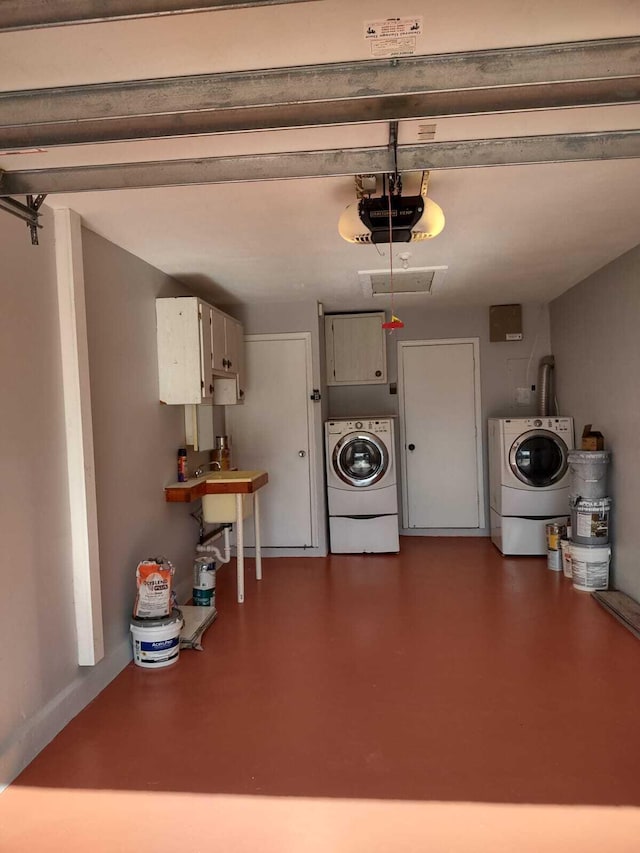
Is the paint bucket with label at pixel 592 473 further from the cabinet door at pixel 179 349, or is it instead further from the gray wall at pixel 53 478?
the gray wall at pixel 53 478

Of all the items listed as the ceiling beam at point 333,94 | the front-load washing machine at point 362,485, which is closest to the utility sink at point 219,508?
the front-load washing machine at point 362,485

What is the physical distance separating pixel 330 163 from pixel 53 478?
1.73 m

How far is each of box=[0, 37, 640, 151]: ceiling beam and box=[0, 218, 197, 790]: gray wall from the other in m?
0.79

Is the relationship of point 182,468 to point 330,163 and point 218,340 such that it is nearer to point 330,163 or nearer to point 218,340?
point 218,340

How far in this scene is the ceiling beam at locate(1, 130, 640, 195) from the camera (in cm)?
191

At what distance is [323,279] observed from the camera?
417 cm

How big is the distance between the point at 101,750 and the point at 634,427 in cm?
340

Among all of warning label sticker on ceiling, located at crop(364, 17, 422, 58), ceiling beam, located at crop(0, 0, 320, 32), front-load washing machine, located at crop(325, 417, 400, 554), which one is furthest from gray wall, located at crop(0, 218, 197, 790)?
front-load washing machine, located at crop(325, 417, 400, 554)

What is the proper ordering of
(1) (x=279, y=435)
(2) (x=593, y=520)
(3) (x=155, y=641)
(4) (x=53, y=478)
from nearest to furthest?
(4) (x=53, y=478) < (3) (x=155, y=641) < (2) (x=593, y=520) < (1) (x=279, y=435)

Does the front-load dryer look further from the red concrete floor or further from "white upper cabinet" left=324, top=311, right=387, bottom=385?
"white upper cabinet" left=324, top=311, right=387, bottom=385

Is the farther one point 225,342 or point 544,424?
point 544,424

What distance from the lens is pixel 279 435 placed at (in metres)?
5.20

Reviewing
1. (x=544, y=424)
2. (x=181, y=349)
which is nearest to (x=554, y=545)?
(x=544, y=424)

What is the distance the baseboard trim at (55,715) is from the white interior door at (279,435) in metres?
2.26
